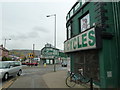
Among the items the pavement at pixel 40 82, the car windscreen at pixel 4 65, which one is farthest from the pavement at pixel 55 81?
the car windscreen at pixel 4 65

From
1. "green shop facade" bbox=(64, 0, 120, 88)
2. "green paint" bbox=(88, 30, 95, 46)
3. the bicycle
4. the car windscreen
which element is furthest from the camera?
the car windscreen

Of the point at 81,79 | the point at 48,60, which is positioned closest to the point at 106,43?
the point at 81,79

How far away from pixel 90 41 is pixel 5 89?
18.9ft

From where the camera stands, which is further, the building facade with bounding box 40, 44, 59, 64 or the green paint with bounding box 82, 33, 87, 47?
the building facade with bounding box 40, 44, 59, 64

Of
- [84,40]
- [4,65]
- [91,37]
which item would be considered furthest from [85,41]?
[4,65]

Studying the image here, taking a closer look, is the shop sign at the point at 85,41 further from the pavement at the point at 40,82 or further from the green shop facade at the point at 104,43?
the pavement at the point at 40,82

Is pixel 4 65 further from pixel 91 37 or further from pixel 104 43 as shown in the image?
pixel 104 43

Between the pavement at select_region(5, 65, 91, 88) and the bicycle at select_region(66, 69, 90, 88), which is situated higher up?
the bicycle at select_region(66, 69, 90, 88)

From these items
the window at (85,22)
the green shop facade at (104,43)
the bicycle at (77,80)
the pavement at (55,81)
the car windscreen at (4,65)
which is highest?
the window at (85,22)

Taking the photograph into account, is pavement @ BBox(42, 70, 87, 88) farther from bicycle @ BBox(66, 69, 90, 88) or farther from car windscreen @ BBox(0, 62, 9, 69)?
car windscreen @ BBox(0, 62, 9, 69)

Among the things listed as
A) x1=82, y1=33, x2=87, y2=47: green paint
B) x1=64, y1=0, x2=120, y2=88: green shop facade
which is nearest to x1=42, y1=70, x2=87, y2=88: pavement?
x1=64, y1=0, x2=120, y2=88: green shop facade

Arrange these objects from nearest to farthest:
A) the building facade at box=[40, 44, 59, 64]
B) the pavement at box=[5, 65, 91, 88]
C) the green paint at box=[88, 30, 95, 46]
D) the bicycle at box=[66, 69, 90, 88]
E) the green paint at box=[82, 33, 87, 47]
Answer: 1. the green paint at box=[88, 30, 95, 46]
2. the green paint at box=[82, 33, 87, 47]
3. the pavement at box=[5, 65, 91, 88]
4. the bicycle at box=[66, 69, 90, 88]
5. the building facade at box=[40, 44, 59, 64]

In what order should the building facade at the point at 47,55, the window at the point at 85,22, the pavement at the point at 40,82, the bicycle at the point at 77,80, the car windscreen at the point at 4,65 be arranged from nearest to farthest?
the pavement at the point at 40,82 < the bicycle at the point at 77,80 < the window at the point at 85,22 < the car windscreen at the point at 4,65 < the building facade at the point at 47,55

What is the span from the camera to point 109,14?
604cm
